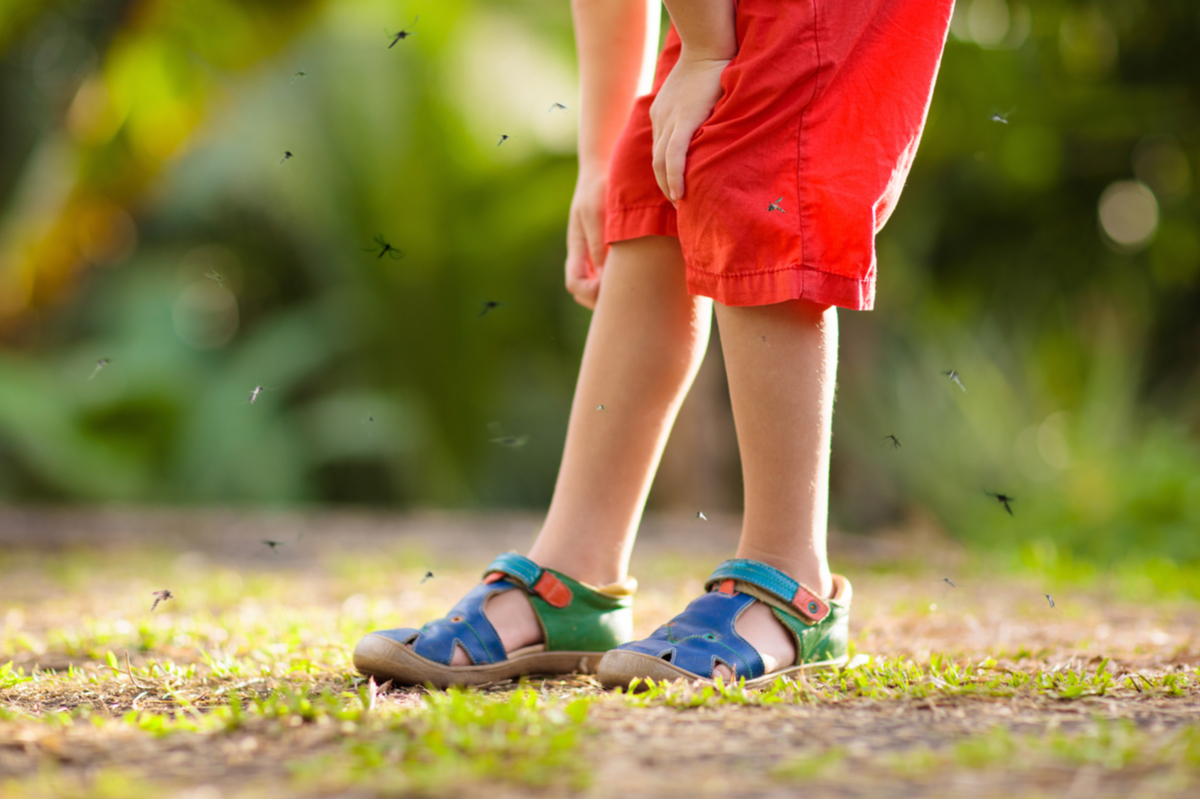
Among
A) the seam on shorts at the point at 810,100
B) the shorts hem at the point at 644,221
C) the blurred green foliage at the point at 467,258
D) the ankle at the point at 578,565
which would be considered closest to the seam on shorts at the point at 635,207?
the shorts hem at the point at 644,221

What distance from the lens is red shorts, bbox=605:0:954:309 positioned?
1421mm

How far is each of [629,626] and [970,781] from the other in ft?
2.83

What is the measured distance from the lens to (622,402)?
5.54ft

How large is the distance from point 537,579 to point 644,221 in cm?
61

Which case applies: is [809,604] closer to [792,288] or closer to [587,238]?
[792,288]

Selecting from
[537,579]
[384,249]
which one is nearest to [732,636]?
[537,579]

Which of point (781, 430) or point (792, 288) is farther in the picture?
point (781, 430)

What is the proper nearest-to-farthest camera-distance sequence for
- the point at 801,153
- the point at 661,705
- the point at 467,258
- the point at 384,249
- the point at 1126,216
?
the point at 661,705
the point at 801,153
the point at 384,249
the point at 1126,216
the point at 467,258

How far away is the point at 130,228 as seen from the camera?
8344 millimetres

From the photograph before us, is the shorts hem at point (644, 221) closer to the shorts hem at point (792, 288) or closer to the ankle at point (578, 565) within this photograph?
the shorts hem at point (792, 288)

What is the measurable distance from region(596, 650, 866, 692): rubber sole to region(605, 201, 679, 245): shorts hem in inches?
26.2

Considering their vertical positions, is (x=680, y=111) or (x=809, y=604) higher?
(x=680, y=111)

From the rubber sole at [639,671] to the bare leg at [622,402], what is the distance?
0.20 m

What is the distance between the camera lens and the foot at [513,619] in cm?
163
